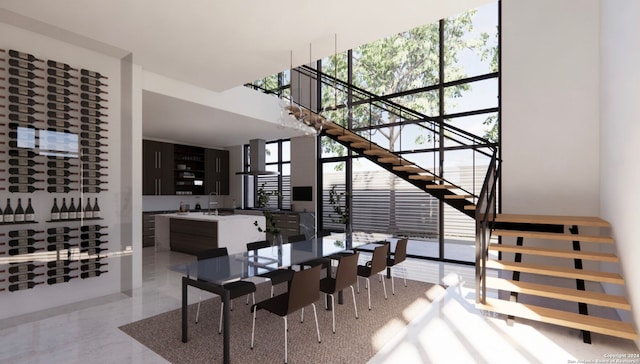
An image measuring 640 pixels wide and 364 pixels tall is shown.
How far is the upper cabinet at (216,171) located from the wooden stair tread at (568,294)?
7.85m

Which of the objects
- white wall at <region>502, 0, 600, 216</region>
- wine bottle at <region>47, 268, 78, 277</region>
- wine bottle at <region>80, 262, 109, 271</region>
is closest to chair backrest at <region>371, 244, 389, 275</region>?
white wall at <region>502, 0, 600, 216</region>

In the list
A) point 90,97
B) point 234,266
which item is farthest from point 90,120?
point 234,266

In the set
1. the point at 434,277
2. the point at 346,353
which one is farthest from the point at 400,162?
the point at 346,353

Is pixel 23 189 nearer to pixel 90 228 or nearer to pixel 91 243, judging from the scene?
pixel 90 228

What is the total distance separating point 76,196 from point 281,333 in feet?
9.96

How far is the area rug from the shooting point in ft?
8.66

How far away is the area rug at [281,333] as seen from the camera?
104 inches

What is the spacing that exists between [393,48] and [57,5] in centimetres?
570

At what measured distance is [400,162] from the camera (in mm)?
5820

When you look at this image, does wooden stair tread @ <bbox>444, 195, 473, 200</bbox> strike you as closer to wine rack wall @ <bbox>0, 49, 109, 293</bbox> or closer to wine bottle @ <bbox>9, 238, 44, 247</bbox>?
wine rack wall @ <bbox>0, 49, 109, 293</bbox>

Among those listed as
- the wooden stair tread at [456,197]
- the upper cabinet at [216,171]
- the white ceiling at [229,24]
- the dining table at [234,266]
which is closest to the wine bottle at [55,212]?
the dining table at [234,266]

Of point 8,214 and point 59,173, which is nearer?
point 8,214

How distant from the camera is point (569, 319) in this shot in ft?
9.64

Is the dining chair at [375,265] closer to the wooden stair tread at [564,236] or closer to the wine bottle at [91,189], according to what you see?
the wooden stair tread at [564,236]
